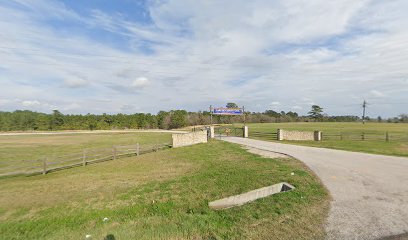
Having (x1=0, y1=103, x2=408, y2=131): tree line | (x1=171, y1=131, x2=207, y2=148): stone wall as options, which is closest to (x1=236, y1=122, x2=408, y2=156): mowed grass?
(x1=171, y1=131, x2=207, y2=148): stone wall

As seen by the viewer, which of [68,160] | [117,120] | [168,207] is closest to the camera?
[168,207]

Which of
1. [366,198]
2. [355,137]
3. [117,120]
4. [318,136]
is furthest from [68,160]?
[117,120]

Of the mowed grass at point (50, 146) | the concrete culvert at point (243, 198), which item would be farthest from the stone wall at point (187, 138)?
the concrete culvert at point (243, 198)

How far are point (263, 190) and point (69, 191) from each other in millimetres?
7456

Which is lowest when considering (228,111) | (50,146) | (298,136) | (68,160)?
(50,146)

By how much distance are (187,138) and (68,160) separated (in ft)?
34.1

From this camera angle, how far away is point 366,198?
6.46 m

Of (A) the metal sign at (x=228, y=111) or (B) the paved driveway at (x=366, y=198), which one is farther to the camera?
(A) the metal sign at (x=228, y=111)

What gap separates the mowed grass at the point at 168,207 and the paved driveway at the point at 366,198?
0.38 metres

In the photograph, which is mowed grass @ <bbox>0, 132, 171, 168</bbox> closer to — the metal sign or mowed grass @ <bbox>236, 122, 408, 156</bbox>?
the metal sign

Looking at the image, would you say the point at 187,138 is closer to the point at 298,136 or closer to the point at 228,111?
the point at 228,111

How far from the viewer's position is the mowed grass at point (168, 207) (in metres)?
4.96

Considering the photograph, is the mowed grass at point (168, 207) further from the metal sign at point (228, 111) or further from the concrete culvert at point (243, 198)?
the metal sign at point (228, 111)

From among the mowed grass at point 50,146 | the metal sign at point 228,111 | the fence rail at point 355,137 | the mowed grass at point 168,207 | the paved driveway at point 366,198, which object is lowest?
the mowed grass at point 50,146
